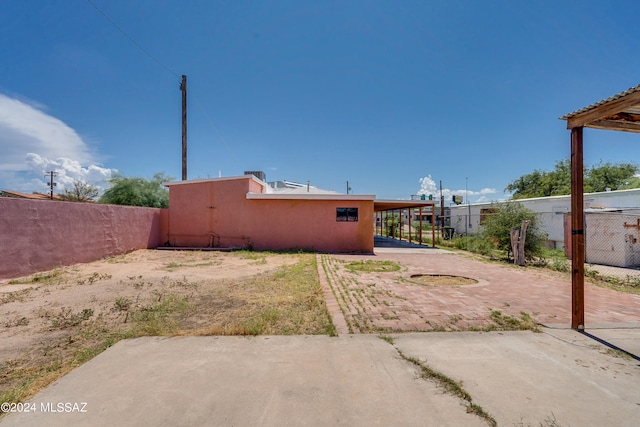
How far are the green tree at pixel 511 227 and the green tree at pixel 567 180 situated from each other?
19094mm

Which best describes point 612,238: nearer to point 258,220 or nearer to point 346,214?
point 346,214

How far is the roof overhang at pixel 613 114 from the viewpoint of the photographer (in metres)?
3.57

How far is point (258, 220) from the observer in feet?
48.4

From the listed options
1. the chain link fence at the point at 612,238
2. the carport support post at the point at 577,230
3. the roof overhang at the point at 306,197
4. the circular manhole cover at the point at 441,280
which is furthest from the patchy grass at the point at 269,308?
the chain link fence at the point at 612,238

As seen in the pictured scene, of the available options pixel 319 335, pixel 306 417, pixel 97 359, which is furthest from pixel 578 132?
pixel 97 359

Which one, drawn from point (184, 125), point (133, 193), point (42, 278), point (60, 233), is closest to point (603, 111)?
point (42, 278)

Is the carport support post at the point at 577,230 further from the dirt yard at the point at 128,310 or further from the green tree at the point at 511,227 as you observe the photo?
the green tree at the point at 511,227

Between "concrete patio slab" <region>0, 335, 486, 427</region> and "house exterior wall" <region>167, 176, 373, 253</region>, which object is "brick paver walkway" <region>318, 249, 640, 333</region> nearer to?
"concrete patio slab" <region>0, 335, 486, 427</region>

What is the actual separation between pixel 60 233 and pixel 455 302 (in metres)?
11.8

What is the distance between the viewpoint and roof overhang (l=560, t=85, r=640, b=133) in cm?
357

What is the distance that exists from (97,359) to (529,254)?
12970 millimetres

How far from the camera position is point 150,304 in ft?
17.4

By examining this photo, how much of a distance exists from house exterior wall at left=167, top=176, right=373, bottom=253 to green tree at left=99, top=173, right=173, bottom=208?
289 inches

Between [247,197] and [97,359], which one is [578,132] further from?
[247,197]
